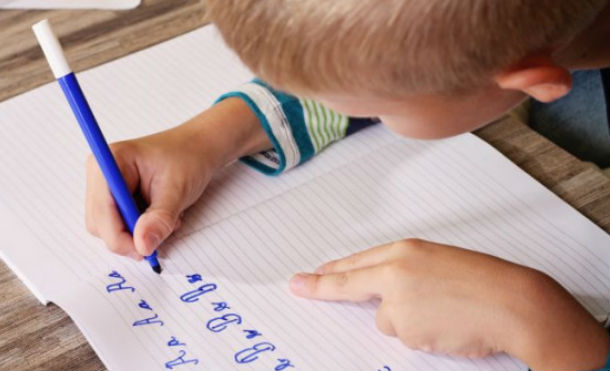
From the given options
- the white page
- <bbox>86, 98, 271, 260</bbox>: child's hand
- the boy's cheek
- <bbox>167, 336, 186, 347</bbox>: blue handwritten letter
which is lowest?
<bbox>167, 336, 186, 347</bbox>: blue handwritten letter

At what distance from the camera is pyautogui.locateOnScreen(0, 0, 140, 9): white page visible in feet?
3.01

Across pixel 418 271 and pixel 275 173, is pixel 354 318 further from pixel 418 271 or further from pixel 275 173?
pixel 275 173

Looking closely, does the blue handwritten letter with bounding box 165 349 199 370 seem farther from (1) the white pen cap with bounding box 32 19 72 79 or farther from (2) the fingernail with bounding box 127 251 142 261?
(1) the white pen cap with bounding box 32 19 72 79

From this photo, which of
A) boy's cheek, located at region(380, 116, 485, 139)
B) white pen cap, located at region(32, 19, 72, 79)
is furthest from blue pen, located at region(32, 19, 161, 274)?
boy's cheek, located at region(380, 116, 485, 139)

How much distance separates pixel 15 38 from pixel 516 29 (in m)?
0.62

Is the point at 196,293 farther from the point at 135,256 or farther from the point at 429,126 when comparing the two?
the point at 429,126

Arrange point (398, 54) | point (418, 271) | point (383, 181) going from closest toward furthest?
point (398, 54) → point (418, 271) → point (383, 181)

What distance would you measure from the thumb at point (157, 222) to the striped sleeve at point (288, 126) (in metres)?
0.09

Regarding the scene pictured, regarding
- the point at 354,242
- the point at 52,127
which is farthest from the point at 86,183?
the point at 354,242

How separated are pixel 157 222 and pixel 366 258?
6.5 inches

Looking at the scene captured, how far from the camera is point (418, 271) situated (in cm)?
58

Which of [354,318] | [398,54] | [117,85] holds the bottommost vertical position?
[354,318]

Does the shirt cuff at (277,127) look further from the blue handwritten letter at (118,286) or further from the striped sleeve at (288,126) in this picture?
the blue handwritten letter at (118,286)

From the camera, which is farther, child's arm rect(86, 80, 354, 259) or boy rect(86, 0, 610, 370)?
child's arm rect(86, 80, 354, 259)
